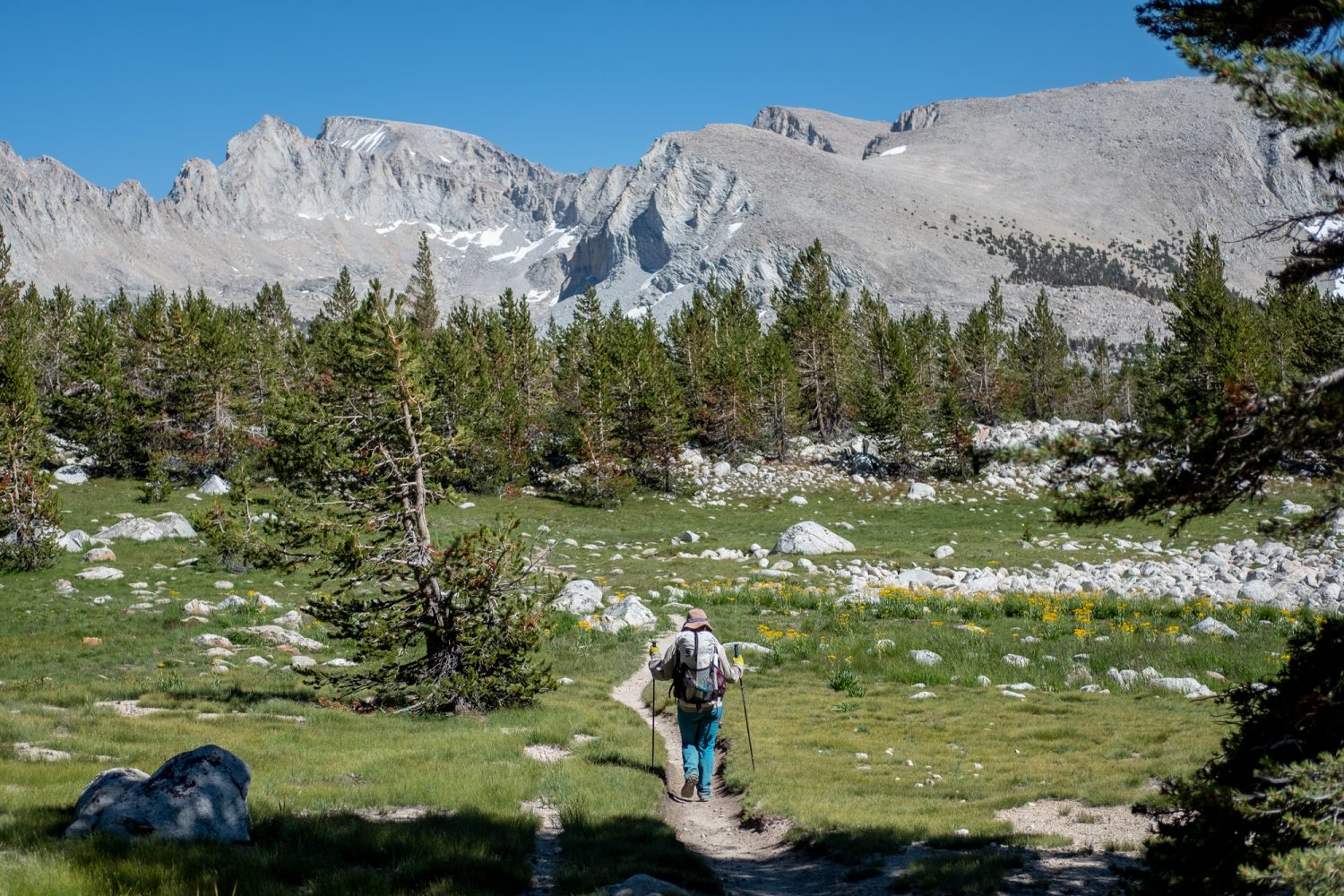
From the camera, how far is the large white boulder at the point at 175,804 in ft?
21.5

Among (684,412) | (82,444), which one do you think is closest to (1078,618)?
(684,412)

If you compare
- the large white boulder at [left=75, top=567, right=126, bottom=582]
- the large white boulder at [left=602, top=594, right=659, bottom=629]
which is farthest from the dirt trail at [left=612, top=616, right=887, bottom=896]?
the large white boulder at [left=75, top=567, right=126, bottom=582]

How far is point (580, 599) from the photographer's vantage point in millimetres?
23047

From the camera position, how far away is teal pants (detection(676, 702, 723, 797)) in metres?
10.6

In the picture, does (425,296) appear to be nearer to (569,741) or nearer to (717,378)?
(717,378)

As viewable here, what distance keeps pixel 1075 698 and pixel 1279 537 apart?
10.4 m

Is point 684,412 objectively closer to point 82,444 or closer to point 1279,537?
point 82,444

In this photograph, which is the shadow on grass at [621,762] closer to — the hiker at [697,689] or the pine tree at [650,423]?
the hiker at [697,689]

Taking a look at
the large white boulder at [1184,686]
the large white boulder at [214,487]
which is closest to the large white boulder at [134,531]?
the large white boulder at [214,487]

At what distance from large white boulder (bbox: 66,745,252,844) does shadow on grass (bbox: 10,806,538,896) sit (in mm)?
216

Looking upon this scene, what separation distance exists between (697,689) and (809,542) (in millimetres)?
24207

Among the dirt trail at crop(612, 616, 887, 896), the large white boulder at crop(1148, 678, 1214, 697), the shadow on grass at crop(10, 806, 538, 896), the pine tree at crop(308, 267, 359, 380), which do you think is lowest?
the dirt trail at crop(612, 616, 887, 896)

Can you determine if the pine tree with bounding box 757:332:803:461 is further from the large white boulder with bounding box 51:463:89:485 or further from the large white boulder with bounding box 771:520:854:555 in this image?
the large white boulder with bounding box 51:463:89:485

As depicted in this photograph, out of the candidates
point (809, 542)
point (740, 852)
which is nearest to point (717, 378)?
point (809, 542)
